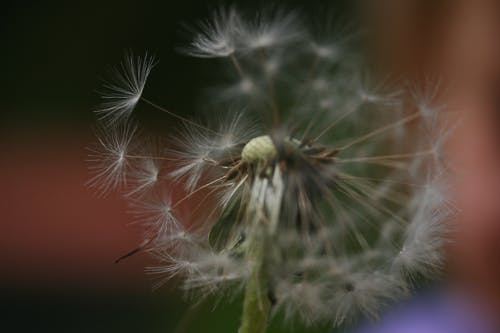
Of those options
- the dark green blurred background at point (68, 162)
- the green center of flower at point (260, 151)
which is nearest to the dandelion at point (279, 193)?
the green center of flower at point (260, 151)

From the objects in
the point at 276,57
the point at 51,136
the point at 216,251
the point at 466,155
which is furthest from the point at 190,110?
the point at 216,251

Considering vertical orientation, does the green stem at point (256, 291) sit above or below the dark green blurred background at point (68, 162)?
below

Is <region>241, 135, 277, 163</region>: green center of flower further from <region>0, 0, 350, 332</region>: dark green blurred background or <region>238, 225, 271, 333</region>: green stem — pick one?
<region>0, 0, 350, 332</region>: dark green blurred background

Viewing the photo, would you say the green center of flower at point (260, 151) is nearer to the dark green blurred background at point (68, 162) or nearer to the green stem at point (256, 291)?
the green stem at point (256, 291)

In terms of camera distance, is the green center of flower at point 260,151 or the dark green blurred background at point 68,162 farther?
the dark green blurred background at point 68,162

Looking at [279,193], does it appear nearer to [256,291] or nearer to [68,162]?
[256,291]

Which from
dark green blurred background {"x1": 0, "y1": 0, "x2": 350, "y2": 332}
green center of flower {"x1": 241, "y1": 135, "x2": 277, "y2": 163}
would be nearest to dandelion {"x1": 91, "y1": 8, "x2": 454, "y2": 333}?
green center of flower {"x1": 241, "y1": 135, "x2": 277, "y2": 163}
